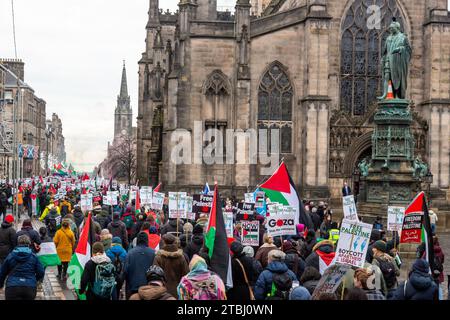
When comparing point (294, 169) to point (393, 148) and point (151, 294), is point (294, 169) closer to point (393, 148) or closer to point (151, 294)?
point (393, 148)

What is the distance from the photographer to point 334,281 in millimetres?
8617

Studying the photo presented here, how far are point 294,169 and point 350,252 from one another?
98.6ft

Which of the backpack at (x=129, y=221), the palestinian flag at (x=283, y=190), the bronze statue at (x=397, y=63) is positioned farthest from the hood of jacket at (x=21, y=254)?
the bronze statue at (x=397, y=63)

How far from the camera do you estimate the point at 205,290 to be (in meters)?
7.52

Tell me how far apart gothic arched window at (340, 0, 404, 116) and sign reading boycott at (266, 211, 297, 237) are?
27.5 meters

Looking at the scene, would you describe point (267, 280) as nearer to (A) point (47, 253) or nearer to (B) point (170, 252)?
(B) point (170, 252)

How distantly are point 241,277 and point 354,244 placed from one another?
1472 millimetres

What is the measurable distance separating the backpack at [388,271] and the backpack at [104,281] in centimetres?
353

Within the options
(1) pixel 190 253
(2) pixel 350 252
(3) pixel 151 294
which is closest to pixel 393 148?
(1) pixel 190 253

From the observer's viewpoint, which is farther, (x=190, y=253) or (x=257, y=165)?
(x=257, y=165)

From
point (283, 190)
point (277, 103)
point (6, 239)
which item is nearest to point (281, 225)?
point (283, 190)

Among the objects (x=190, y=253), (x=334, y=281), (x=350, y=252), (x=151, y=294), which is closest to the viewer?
(x=151, y=294)

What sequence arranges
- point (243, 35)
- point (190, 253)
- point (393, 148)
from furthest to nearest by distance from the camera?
1. point (243, 35)
2. point (393, 148)
3. point (190, 253)

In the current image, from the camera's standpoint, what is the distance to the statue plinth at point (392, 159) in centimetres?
2480
